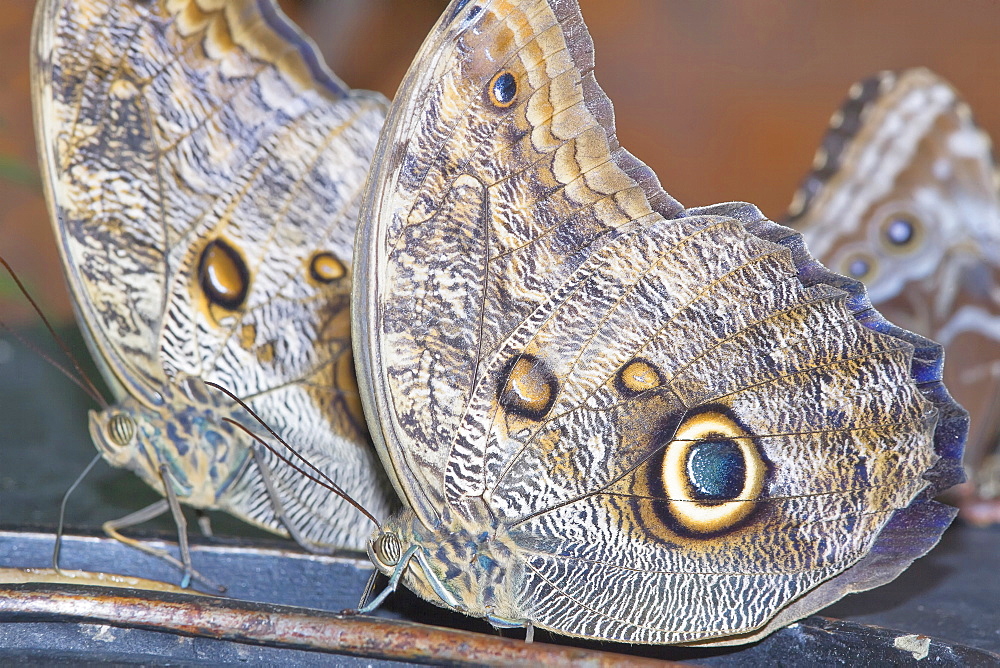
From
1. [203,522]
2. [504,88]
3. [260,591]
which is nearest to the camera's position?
[504,88]

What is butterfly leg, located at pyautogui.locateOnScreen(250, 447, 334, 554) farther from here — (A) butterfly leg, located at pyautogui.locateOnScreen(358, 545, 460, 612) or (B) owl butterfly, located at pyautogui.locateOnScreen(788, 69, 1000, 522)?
(B) owl butterfly, located at pyautogui.locateOnScreen(788, 69, 1000, 522)

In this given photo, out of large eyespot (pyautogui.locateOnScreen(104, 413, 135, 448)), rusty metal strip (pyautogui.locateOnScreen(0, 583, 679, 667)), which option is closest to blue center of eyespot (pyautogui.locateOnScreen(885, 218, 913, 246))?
rusty metal strip (pyautogui.locateOnScreen(0, 583, 679, 667))

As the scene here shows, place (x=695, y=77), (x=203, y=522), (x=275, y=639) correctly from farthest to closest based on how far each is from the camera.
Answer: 1. (x=695, y=77)
2. (x=203, y=522)
3. (x=275, y=639)

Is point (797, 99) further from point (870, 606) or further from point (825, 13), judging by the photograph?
point (870, 606)

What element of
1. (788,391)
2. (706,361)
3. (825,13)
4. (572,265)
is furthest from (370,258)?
(825,13)

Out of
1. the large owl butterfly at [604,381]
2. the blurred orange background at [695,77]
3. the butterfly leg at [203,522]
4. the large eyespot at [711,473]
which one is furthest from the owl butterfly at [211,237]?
the blurred orange background at [695,77]

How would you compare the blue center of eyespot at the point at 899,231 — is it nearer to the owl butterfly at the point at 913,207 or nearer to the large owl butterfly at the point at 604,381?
the owl butterfly at the point at 913,207

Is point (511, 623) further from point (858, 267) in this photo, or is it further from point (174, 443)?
point (858, 267)

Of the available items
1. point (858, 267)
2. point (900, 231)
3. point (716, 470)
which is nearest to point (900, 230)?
point (900, 231)
